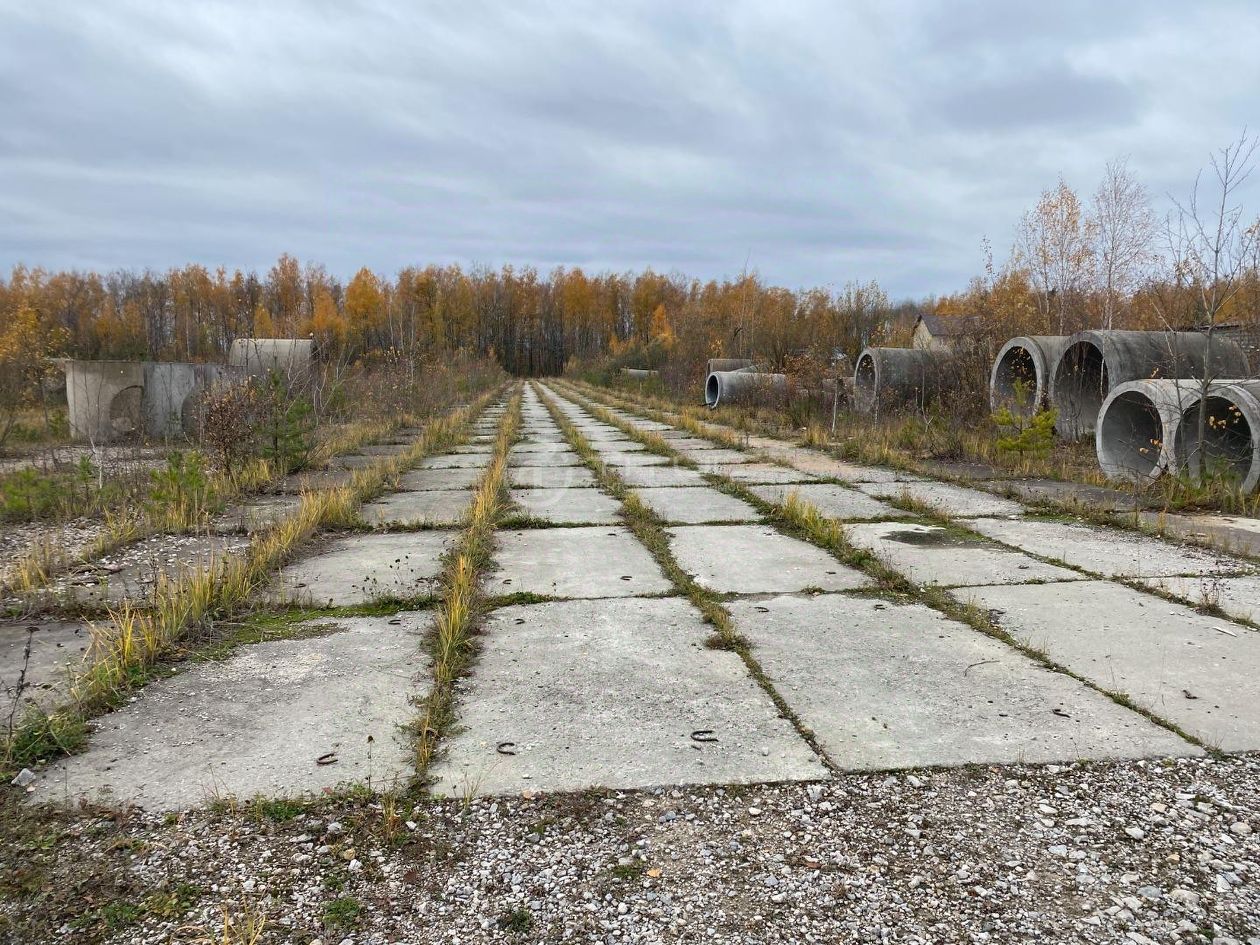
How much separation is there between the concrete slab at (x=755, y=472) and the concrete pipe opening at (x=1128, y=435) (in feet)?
9.28

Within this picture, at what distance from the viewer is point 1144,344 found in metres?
8.62

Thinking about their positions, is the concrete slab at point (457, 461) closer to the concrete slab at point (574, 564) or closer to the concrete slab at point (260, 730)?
the concrete slab at point (574, 564)

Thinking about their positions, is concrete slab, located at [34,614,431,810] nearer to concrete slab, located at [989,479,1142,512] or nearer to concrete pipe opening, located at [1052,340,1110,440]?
concrete slab, located at [989,479,1142,512]

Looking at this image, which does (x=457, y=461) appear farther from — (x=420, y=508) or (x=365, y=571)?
(x=365, y=571)

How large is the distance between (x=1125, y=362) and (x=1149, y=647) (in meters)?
6.59

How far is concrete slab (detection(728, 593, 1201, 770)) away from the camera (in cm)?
228

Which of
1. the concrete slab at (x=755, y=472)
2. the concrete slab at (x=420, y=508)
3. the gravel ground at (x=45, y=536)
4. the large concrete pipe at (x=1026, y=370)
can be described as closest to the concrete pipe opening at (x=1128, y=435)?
the large concrete pipe at (x=1026, y=370)

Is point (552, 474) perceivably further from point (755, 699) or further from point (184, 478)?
point (755, 699)

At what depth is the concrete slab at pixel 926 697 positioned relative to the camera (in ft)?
7.49

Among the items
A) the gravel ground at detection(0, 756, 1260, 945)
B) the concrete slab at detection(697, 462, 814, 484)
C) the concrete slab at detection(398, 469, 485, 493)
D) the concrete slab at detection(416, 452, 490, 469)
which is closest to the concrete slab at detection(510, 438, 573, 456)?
the concrete slab at detection(416, 452, 490, 469)

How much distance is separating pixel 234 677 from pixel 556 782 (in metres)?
1.40

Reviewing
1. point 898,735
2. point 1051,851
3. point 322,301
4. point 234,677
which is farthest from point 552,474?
point 322,301

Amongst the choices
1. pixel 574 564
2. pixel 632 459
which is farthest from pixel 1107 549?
pixel 632 459

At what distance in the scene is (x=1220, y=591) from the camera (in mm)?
3785
